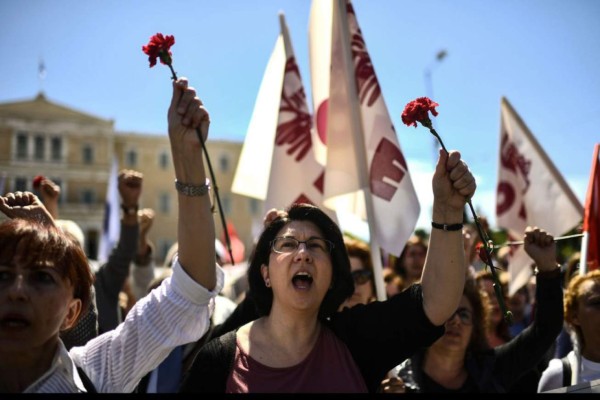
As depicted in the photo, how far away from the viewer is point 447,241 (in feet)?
7.08

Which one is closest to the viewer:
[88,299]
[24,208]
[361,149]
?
[88,299]

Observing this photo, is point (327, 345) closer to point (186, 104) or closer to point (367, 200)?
point (186, 104)

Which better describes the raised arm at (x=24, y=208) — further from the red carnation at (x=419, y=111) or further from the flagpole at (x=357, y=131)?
the flagpole at (x=357, y=131)

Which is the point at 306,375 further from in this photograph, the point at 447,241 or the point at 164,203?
the point at 164,203

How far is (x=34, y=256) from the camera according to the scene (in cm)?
172

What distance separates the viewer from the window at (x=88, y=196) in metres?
55.7

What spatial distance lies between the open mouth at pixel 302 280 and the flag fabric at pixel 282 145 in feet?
7.39

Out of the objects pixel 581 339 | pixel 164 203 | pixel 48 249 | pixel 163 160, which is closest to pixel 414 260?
pixel 581 339

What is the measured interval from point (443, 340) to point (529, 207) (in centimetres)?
302

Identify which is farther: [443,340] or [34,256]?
[443,340]

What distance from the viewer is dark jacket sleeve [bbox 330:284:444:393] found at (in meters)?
2.20

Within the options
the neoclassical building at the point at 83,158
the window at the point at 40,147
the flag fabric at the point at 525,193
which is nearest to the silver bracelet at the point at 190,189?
the flag fabric at the point at 525,193

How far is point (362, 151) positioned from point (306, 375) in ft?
6.56

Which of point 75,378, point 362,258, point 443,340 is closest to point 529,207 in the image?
point 362,258
